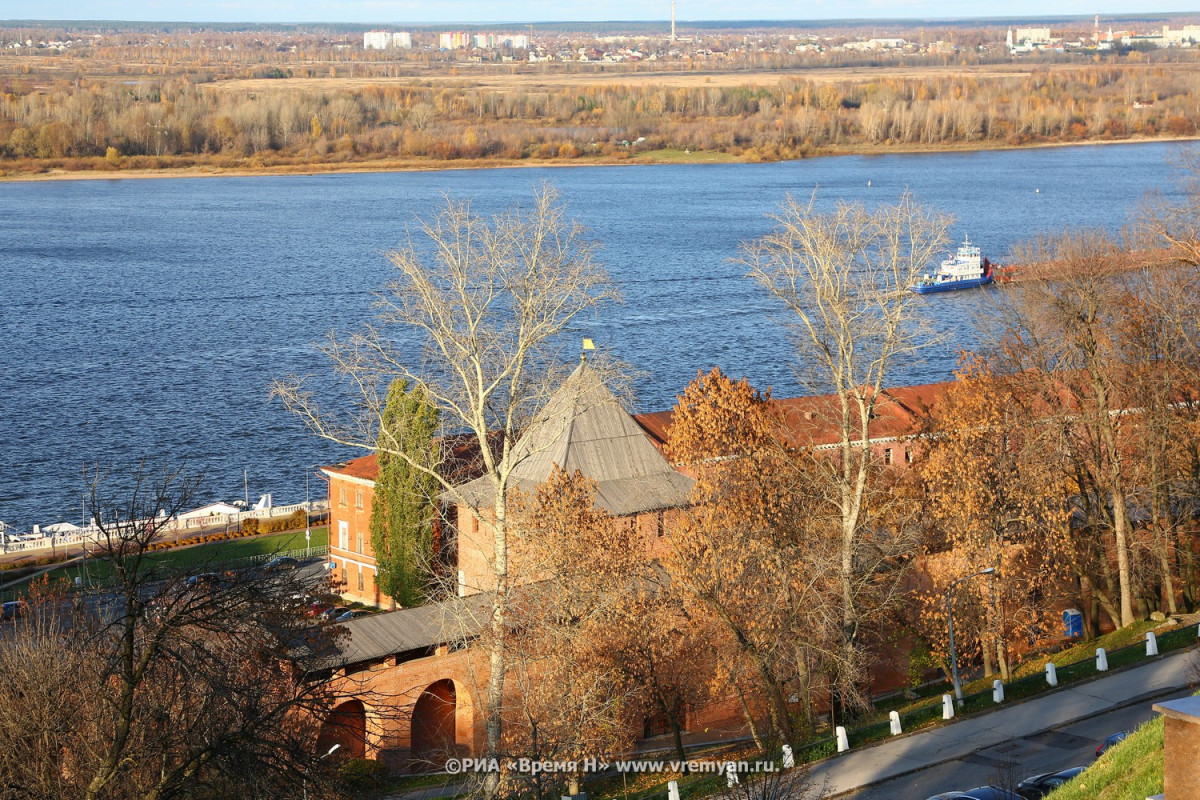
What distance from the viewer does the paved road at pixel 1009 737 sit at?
19953mm

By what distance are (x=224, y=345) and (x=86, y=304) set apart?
17863 mm

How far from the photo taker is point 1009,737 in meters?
21.3

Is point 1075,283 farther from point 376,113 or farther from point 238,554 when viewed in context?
point 376,113

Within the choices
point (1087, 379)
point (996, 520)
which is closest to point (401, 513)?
point (996, 520)

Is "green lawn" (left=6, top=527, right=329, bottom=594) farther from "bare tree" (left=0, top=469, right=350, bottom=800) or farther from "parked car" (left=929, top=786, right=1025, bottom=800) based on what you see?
"parked car" (left=929, top=786, right=1025, bottom=800)

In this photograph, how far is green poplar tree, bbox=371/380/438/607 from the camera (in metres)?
34.4

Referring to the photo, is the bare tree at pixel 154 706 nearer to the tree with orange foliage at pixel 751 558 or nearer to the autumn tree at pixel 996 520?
the tree with orange foliage at pixel 751 558

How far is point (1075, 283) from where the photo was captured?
3078 centimetres

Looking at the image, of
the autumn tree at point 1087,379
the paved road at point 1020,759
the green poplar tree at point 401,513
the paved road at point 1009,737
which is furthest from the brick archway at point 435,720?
the autumn tree at point 1087,379

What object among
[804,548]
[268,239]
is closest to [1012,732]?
[804,548]

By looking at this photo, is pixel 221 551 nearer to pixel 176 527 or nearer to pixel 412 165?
pixel 176 527

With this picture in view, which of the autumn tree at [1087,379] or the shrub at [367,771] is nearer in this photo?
the shrub at [367,771]

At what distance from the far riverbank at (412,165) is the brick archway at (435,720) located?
150 meters

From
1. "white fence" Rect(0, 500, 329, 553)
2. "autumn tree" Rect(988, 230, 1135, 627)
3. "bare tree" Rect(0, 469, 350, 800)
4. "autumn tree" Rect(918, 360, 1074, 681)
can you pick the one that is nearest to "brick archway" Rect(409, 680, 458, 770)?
"autumn tree" Rect(918, 360, 1074, 681)
